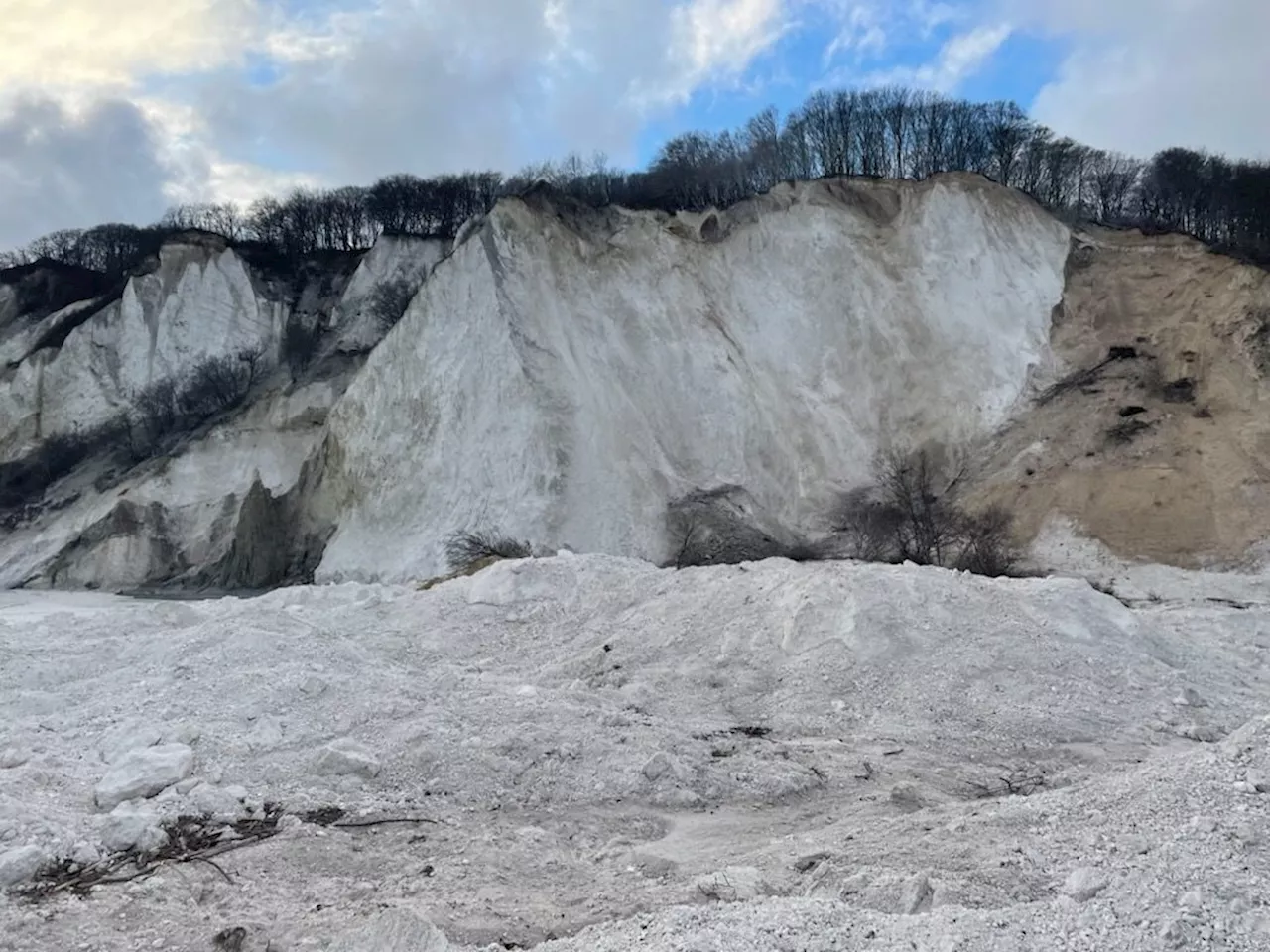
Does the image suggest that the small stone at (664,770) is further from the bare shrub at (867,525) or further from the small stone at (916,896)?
the bare shrub at (867,525)

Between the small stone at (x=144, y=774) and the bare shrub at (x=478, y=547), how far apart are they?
41.6 feet

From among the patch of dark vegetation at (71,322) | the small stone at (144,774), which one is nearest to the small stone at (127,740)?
the small stone at (144,774)

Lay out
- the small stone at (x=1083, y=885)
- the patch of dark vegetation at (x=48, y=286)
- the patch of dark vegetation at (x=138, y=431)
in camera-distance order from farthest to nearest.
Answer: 1. the patch of dark vegetation at (x=48, y=286)
2. the patch of dark vegetation at (x=138, y=431)
3. the small stone at (x=1083, y=885)

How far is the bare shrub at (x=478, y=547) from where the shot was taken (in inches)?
771

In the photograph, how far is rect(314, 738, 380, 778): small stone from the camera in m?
6.43

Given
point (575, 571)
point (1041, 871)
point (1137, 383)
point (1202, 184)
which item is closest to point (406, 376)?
point (575, 571)

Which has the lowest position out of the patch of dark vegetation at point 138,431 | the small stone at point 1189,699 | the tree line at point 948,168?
the small stone at point 1189,699

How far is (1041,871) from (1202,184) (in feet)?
102

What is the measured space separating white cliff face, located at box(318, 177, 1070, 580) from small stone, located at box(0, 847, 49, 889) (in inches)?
612

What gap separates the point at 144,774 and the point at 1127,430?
21.0 m

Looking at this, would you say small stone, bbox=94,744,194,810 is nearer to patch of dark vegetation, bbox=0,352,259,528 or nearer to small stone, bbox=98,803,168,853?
small stone, bbox=98,803,168,853

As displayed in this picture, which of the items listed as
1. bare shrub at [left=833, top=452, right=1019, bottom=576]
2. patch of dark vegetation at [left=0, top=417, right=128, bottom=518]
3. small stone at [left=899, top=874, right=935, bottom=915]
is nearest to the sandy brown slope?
bare shrub at [left=833, top=452, right=1019, bottom=576]

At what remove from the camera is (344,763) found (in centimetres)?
647

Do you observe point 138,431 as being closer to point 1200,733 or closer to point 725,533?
point 725,533
